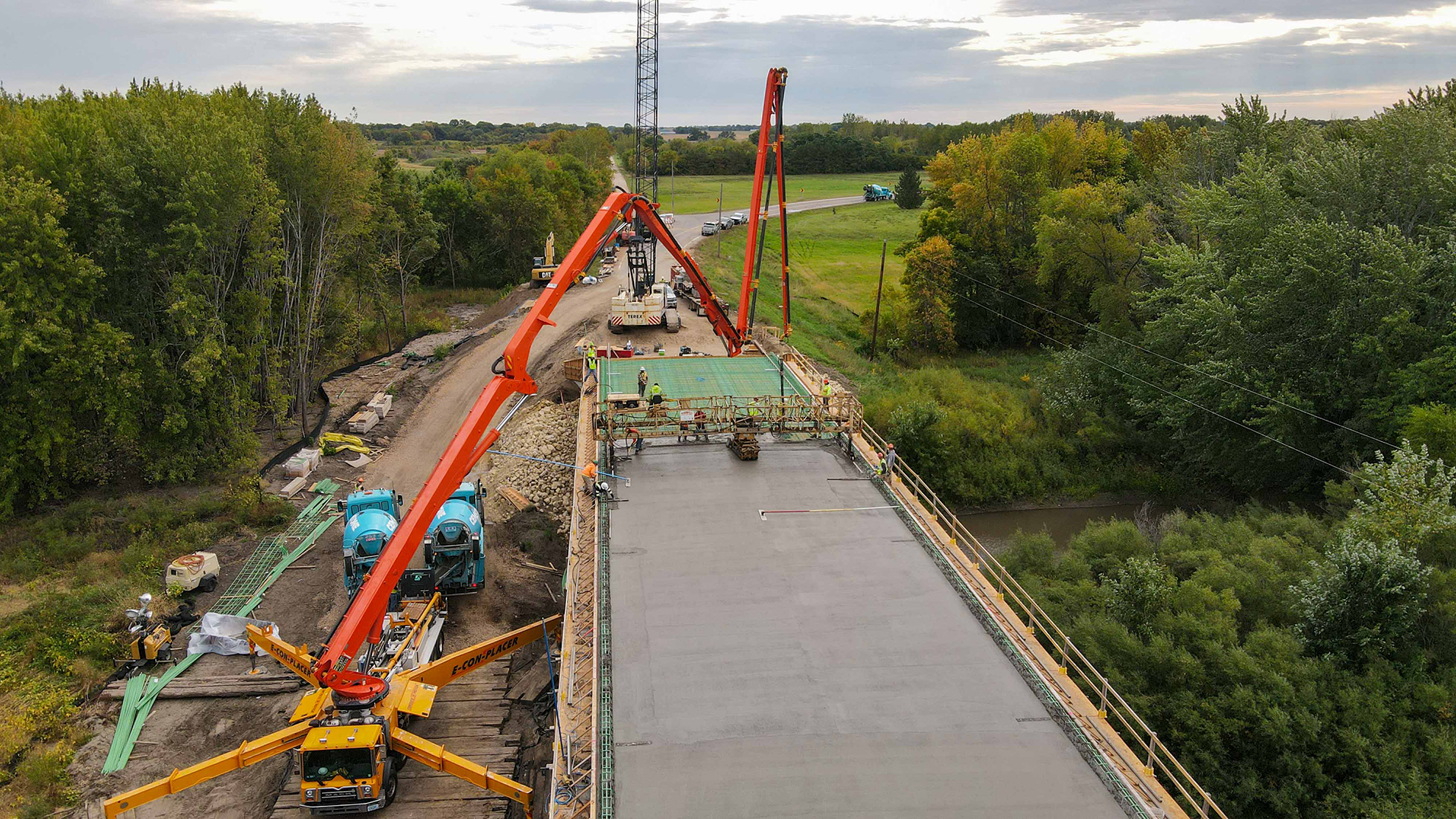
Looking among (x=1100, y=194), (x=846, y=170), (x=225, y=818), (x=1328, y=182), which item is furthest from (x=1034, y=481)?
(x=846, y=170)

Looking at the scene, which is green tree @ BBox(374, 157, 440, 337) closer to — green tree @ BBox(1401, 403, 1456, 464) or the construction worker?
the construction worker

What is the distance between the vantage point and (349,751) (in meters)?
16.4

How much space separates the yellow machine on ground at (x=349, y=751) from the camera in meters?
16.0

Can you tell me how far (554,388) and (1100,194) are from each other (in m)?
→ 35.8

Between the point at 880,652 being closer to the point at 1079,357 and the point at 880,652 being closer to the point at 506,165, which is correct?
the point at 1079,357

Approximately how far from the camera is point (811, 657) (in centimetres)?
1648

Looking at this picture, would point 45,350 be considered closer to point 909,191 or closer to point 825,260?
point 825,260

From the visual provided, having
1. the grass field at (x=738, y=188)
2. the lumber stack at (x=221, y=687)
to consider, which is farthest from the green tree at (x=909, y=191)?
the lumber stack at (x=221, y=687)

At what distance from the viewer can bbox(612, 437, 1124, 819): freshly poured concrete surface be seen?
13.2m

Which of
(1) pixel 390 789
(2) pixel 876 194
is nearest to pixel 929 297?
(1) pixel 390 789

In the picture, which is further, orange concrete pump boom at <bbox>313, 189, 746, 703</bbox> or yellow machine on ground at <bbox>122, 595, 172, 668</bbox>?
yellow machine on ground at <bbox>122, 595, 172, 668</bbox>

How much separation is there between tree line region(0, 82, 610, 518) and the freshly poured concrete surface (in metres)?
20.2

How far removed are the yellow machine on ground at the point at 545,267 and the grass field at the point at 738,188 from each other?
37.1 m

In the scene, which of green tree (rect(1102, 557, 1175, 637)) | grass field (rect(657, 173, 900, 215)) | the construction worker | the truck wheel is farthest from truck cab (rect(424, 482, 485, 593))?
grass field (rect(657, 173, 900, 215))
